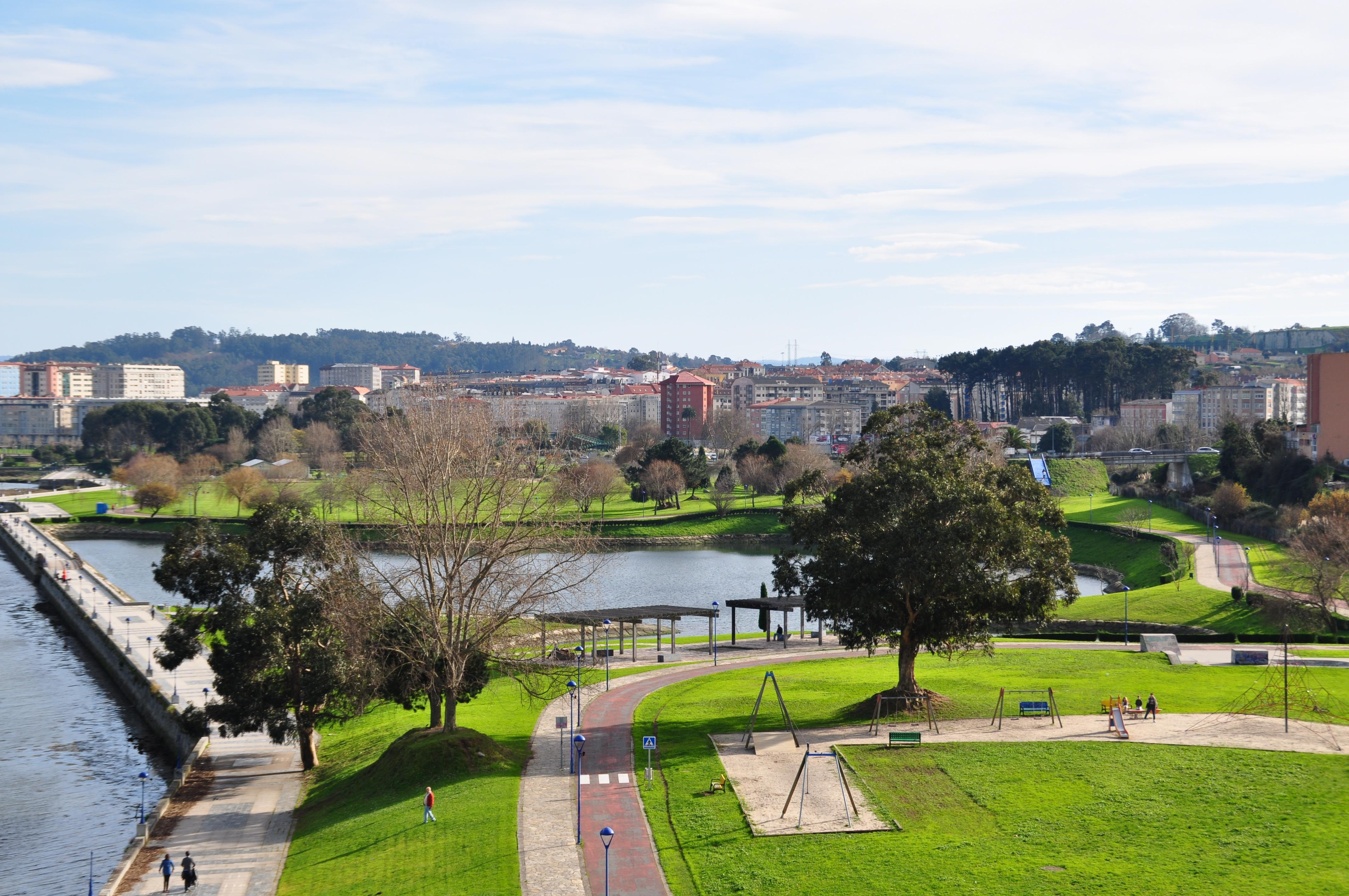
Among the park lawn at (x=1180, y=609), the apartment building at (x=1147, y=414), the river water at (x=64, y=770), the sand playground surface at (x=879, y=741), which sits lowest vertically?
the river water at (x=64, y=770)

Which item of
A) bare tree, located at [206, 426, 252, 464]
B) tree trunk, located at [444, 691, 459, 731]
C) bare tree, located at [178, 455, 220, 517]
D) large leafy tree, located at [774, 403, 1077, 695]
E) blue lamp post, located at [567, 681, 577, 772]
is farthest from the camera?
bare tree, located at [206, 426, 252, 464]

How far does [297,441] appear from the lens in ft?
465

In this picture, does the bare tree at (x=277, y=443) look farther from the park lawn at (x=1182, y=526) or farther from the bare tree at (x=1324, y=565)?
the bare tree at (x=1324, y=565)

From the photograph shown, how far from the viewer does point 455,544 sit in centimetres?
3262

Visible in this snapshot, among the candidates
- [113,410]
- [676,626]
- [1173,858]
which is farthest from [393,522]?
[113,410]

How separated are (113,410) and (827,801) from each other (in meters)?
144

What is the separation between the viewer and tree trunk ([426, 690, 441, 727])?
33906mm

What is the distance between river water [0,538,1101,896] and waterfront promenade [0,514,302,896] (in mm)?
1448

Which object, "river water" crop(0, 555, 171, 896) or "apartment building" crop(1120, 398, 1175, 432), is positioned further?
"apartment building" crop(1120, 398, 1175, 432)

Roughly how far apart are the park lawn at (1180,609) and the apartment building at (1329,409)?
33746mm

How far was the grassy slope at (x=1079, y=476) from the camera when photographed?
114 meters

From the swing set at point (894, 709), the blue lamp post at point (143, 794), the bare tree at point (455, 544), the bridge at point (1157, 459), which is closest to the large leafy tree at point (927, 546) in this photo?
the swing set at point (894, 709)

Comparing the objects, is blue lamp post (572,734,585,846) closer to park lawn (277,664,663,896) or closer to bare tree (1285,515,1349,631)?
park lawn (277,664,663,896)

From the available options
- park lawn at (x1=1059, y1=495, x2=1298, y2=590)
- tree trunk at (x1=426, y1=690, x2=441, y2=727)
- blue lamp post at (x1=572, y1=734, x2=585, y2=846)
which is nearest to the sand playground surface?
blue lamp post at (x1=572, y1=734, x2=585, y2=846)
